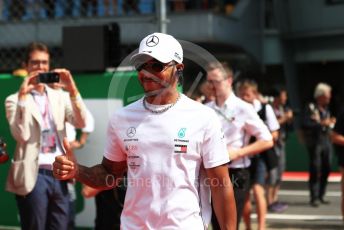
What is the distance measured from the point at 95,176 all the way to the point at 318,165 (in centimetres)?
833

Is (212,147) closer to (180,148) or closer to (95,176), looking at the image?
(180,148)

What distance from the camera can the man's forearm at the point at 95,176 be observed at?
3746 mm

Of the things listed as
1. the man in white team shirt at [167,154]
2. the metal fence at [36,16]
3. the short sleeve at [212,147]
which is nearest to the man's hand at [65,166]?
the man in white team shirt at [167,154]

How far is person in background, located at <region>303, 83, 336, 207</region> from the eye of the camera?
11.6m

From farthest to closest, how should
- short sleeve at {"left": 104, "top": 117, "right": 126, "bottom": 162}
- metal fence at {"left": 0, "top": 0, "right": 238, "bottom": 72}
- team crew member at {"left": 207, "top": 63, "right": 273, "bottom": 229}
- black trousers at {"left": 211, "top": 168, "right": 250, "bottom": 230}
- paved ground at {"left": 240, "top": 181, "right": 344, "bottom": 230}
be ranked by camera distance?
1. paved ground at {"left": 240, "top": 181, "right": 344, "bottom": 230}
2. metal fence at {"left": 0, "top": 0, "right": 238, "bottom": 72}
3. team crew member at {"left": 207, "top": 63, "right": 273, "bottom": 229}
4. black trousers at {"left": 211, "top": 168, "right": 250, "bottom": 230}
5. short sleeve at {"left": 104, "top": 117, "right": 126, "bottom": 162}

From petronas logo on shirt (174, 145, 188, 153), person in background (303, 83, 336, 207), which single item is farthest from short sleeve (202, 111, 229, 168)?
person in background (303, 83, 336, 207)

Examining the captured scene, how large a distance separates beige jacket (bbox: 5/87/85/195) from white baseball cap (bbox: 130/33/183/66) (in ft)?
7.99

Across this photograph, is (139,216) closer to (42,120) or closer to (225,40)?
(42,120)

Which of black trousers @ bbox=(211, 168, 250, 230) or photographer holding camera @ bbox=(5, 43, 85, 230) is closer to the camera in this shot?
photographer holding camera @ bbox=(5, 43, 85, 230)

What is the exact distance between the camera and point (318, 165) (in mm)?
11648

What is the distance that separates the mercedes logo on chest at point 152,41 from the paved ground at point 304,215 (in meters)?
5.80

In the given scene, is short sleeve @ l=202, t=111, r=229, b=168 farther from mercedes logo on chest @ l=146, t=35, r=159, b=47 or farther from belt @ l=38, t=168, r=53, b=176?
belt @ l=38, t=168, r=53, b=176

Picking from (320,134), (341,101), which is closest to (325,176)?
(320,134)

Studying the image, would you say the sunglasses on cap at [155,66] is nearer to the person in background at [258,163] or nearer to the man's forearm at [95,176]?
the man's forearm at [95,176]
